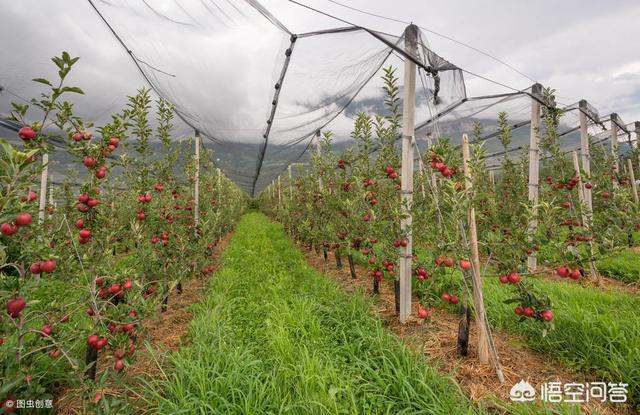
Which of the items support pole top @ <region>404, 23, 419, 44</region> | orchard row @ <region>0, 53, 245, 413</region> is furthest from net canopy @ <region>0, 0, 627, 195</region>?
orchard row @ <region>0, 53, 245, 413</region>

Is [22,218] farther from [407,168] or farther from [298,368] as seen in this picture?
[407,168]

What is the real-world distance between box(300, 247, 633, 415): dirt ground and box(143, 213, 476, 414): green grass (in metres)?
0.20

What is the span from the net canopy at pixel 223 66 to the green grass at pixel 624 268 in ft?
9.88

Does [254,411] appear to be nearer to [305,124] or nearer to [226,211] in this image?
[305,124]

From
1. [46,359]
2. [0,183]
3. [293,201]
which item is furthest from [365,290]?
[293,201]

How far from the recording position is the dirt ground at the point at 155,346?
1.93 m

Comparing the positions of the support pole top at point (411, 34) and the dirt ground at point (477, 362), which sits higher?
the support pole top at point (411, 34)

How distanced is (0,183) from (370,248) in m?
3.24

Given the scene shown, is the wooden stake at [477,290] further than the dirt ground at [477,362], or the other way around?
the wooden stake at [477,290]

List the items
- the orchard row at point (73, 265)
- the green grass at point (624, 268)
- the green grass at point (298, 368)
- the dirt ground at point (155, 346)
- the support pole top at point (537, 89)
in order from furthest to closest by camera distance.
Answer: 1. the support pole top at point (537, 89)
2. the green grass at point (624, 268)
3. the dirt ground at point (155, 346)
4. the green grass at point (298, 368)
5. the orchard row at point (73, 265)

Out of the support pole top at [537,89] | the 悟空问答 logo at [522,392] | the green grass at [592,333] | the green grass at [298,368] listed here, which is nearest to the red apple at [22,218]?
the green grass at [298,368]

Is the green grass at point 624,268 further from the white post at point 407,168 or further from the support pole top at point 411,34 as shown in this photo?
the support pole top at point 411,34

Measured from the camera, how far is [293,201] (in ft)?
27.8

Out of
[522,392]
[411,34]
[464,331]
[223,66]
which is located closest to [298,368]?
[464,331]
